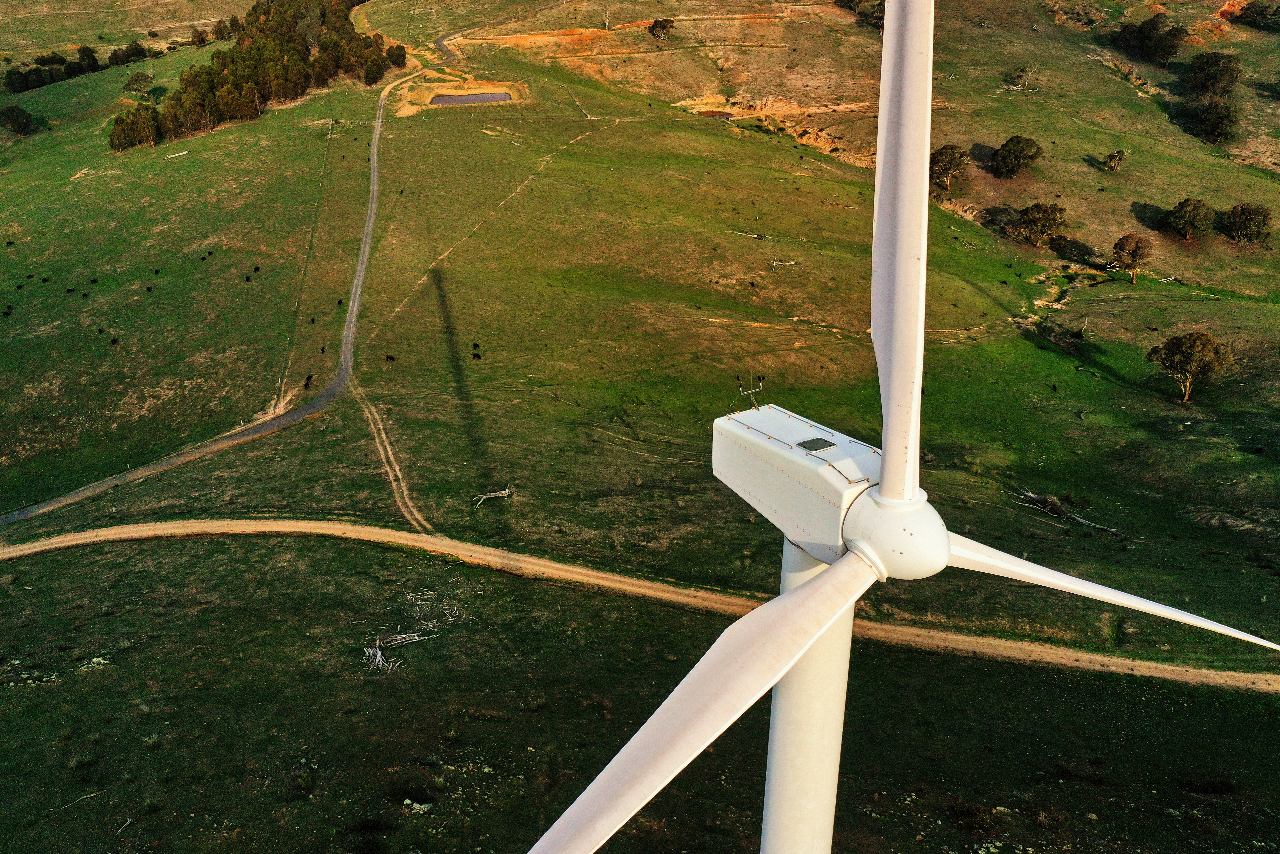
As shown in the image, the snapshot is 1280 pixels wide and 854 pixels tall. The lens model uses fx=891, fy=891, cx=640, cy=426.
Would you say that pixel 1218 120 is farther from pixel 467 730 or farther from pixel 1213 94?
pixel 467 730

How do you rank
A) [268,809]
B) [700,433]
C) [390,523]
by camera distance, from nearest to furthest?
1. [268,809]
2. [390,523]
3. [700,433]

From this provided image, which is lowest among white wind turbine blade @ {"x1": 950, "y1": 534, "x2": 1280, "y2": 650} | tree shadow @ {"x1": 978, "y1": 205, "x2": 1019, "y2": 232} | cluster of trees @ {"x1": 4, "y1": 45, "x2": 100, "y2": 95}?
tree shadow @ {"x1": 978, "y1": 205, "x2": 1019, "y2": 232}

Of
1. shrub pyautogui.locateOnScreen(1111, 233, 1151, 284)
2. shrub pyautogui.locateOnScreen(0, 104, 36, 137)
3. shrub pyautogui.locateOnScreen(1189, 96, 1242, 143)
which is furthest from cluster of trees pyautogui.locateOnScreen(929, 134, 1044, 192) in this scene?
shrub pyautogui.locateOnScreen(0, 104, 36, 137)

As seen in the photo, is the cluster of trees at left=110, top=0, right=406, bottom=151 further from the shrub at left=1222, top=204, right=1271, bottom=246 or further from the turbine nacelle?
the turbine nacelle

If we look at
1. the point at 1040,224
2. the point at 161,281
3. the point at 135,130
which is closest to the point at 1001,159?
the point at 1040,224

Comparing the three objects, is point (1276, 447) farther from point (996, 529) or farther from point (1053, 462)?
point (996, 529)

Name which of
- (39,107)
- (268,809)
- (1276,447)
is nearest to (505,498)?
(268,809)
